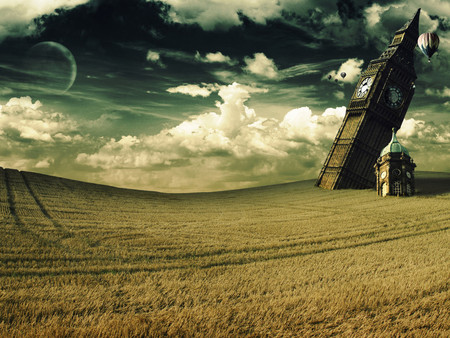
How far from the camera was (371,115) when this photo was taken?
2660 inches

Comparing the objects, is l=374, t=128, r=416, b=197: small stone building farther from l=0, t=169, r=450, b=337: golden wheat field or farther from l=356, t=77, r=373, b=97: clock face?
l=0, t=169, r=450, b=337: golden wheat field

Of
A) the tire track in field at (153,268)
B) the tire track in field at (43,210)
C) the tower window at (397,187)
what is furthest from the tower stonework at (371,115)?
the tire track in field at (43,210)

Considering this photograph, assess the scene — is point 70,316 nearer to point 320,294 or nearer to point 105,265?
point 105,265

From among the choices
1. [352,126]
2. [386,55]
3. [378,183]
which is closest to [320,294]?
[378,183]

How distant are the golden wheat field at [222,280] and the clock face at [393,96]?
4784 cm

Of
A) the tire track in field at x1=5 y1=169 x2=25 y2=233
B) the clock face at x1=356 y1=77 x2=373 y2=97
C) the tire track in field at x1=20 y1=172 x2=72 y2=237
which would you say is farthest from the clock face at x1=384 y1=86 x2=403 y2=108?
the tire track in field at x1=5 y1=169 x2=25 y2=233

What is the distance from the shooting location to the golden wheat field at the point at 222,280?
346 inches

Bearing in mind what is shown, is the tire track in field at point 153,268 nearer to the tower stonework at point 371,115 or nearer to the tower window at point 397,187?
the tower window at point 397,187

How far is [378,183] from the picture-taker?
5444cm

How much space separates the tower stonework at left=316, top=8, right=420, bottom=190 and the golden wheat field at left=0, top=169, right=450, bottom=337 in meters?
40.7

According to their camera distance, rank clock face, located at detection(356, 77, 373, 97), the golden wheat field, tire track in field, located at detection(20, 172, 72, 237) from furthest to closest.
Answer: clock face, located at detection(356, 77, 373, 97)
tire track in field, located at detection(20, 172, 72, 237)
the golden wheat field

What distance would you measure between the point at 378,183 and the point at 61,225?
4727 cm

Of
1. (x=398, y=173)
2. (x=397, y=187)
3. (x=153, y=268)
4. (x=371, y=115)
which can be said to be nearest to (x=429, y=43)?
(x=398, y=173)

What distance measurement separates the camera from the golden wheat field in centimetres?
879
